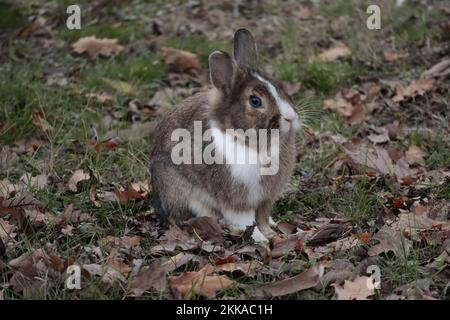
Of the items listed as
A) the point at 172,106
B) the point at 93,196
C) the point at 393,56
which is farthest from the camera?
the point at 393,56

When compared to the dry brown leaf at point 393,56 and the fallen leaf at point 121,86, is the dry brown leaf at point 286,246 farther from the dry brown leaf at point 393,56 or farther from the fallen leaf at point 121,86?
the dry brown leaf at point 393,56

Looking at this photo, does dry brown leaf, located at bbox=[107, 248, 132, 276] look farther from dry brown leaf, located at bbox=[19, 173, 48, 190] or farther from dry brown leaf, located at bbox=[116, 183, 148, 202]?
dry brown leaf, located at bbox=[19, 173, 48, 190]

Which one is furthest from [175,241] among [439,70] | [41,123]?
[439,70]

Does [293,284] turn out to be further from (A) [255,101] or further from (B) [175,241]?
(A) [255,101]

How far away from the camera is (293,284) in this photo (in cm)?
393

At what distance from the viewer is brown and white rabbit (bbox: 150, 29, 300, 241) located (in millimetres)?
4777

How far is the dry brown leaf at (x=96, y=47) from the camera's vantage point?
27.9 feet

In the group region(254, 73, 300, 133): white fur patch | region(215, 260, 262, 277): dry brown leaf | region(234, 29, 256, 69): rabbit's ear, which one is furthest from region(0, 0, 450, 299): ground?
region(234, 29, 256, 69): rabbit's ear

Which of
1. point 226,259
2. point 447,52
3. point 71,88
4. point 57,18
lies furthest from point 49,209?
point 57,18

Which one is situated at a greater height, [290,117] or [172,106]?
[290,117]

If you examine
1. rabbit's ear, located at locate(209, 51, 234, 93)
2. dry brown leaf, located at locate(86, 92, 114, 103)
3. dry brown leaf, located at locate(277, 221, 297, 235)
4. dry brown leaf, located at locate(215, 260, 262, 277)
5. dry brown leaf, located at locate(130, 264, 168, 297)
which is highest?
rabbit's ear, located at locate(209, 51, 234, 93)

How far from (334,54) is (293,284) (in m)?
4.64

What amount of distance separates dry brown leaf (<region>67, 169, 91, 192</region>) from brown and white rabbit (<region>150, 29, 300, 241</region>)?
2.17 ft

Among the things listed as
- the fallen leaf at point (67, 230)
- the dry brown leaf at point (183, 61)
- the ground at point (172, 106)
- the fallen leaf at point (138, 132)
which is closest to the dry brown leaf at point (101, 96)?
the ground at point (172, 106)
